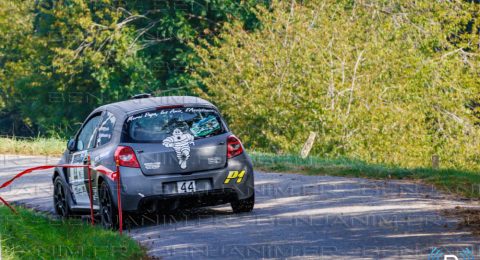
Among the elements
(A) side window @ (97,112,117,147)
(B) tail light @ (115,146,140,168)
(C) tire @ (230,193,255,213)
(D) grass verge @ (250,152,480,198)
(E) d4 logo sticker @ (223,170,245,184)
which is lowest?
(D) grass verge @ (250,152,480,198)

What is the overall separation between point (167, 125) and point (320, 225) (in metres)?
2.45

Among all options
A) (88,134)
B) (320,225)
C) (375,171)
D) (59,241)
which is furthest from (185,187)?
(375,171)

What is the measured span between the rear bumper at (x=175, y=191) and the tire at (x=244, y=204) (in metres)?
0.12

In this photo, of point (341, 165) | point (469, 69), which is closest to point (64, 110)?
point (469, 69)

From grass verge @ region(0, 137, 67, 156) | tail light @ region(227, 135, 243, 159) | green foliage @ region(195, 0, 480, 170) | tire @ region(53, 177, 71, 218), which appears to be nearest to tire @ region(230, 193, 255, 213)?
tail light @ region(227, 135, 243, 159)

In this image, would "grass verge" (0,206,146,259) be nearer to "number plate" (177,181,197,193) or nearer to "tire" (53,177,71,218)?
"tire" (53,177,71,218)

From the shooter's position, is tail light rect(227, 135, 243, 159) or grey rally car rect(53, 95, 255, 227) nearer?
grey rally car rect(53, 95, 255, 227)

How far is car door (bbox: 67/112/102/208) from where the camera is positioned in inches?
548

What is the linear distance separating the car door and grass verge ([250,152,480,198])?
4.80 metres

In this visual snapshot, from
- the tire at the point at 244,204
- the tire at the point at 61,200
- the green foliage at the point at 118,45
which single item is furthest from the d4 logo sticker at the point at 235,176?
the green foliage at the point at 118,45

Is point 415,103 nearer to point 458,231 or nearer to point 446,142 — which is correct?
point 446,142

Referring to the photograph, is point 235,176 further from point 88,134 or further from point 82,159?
point 88,134

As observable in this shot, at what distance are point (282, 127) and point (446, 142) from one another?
6.13 m

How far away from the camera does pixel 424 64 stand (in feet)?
109
